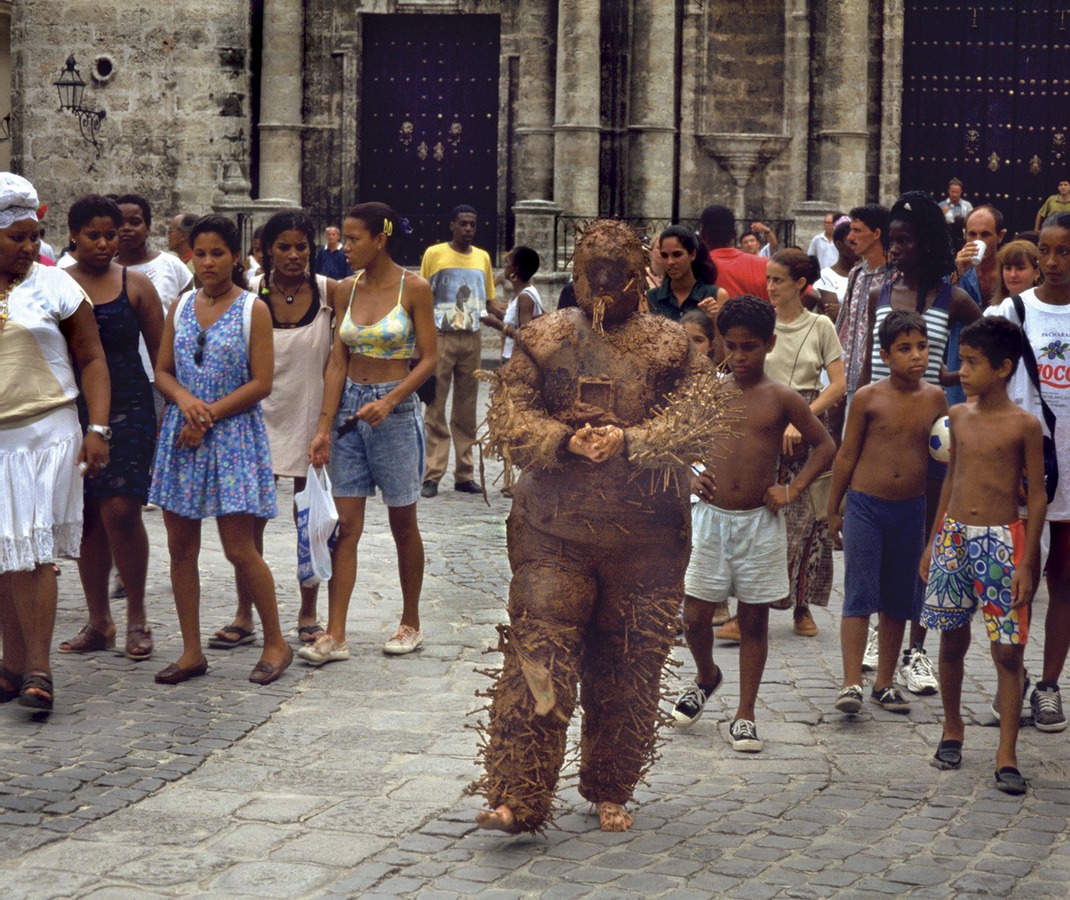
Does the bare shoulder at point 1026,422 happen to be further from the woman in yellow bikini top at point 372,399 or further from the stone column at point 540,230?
the stone column at point 540,230

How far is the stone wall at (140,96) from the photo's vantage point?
24312mm

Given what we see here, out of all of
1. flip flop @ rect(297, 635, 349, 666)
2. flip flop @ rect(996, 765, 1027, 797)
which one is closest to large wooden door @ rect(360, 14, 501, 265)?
flip flop @ rect(297, 635, 349, 666)

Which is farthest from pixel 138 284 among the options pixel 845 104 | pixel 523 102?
pixel 845 104

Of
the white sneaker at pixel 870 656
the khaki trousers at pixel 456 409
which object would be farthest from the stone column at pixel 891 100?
the white sneaker at pixel 870 656

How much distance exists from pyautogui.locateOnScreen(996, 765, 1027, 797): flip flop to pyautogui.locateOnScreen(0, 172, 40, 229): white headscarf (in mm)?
4211

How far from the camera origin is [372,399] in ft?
25.8

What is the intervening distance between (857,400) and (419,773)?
93.9 inches

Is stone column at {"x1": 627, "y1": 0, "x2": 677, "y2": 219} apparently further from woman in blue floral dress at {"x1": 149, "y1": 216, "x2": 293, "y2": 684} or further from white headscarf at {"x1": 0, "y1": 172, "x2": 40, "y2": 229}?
white headscarf at {"x1": 0, "y1": 172, "x2": 40, "y2": 229}

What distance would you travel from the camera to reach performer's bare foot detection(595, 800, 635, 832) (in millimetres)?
5531

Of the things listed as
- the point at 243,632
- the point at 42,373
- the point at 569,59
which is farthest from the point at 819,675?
the point at 569,59

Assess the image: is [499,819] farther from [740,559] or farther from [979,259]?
[979,259]

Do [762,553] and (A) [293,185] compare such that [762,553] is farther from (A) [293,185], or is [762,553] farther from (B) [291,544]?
(A) [293,185]

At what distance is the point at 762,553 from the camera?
6793 mm

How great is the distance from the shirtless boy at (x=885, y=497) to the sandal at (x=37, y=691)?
3129 millimetres
